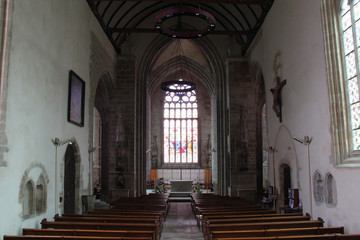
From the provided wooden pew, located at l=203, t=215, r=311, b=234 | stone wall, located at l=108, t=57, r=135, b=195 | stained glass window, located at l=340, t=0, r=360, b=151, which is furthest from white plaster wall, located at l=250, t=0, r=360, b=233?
stone wall, located at l=108, t=57, r=135, b=195

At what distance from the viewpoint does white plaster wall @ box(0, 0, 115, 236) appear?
796cm

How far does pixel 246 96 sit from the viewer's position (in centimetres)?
1972

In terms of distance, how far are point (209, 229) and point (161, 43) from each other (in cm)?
1532

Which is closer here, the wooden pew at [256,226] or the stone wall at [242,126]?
the wooden pew at [256,226]

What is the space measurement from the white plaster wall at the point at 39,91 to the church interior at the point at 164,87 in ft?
0.14

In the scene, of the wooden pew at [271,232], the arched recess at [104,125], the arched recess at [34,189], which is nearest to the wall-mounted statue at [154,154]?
the arched recess at [104,125]

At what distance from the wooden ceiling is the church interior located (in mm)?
106

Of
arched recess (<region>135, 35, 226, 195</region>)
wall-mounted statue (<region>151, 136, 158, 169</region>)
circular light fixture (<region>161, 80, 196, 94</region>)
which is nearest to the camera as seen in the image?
arched recess (<region>135, 35, 226, 195</region>)

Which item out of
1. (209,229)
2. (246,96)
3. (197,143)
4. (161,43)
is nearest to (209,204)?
(209,229)

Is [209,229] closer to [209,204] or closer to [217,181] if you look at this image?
[209,204]

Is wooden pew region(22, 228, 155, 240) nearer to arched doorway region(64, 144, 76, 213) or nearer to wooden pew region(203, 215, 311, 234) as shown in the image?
wooden pew region(203, 215, 311, 234)

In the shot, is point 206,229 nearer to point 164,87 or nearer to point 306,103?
point 306,103

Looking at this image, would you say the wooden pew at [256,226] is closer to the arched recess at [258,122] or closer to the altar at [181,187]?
the arched recess at [258,122]

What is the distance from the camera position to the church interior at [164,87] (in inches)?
328
